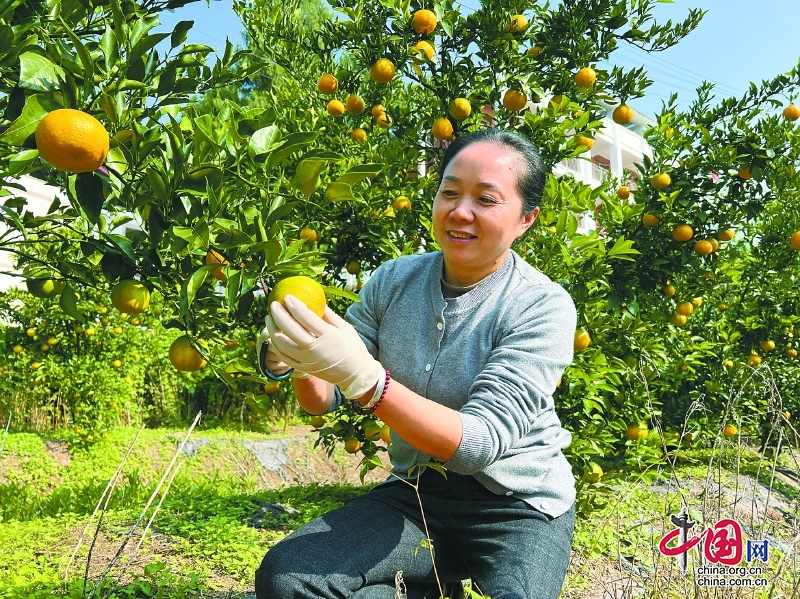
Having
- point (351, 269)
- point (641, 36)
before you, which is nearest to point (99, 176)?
point (351, 269)

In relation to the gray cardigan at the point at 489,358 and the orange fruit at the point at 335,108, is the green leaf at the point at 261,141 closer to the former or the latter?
the gray cardigan at the point at 489,358

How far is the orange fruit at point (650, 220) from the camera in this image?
3578 millimetres

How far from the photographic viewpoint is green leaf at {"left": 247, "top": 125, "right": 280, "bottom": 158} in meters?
1.32

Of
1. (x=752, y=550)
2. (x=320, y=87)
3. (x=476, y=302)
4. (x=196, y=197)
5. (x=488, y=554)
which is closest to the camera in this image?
(x=196, y=197)

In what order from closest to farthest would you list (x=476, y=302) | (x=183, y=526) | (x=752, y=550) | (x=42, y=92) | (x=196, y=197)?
(x=42, y=92) → (x=196, y=197) → (x=476, y=302) → (x=752, y=550) → (x=183, y=526)

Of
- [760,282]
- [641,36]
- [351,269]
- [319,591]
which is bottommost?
[319,591]

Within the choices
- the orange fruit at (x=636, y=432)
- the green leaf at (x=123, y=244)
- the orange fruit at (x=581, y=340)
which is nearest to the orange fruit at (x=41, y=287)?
the green leaf at (x=123, y=244)

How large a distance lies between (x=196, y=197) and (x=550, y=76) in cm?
241

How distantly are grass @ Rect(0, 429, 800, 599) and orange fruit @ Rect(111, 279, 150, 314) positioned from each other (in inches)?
30.5

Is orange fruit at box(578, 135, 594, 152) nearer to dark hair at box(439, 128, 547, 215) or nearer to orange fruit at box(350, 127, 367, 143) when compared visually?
orange fruit at box(350, 127, 367, 143)

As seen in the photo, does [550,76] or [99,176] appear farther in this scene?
[550,76]

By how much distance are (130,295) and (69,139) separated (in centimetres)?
47

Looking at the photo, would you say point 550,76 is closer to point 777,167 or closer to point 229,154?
point 777,167

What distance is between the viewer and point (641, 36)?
337 cm
